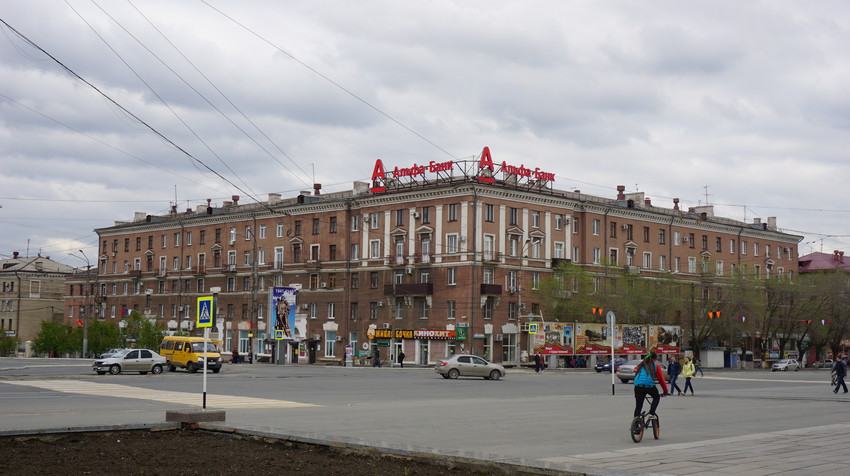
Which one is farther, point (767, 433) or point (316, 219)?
point (316, 219)

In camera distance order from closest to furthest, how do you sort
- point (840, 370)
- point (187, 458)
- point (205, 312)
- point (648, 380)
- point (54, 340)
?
1. point (187, 458)
2. point (648, 380)
3. point (205, 312)
4. point (840, 370)
5. point (54, 340)

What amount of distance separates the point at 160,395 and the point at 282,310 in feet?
157

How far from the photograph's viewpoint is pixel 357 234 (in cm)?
8144

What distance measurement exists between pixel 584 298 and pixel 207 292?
42.1m

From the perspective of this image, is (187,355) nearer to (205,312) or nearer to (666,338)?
(205,312)

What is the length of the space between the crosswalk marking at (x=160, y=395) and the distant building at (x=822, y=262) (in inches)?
4099

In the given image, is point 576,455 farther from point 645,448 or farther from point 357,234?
point 357,234

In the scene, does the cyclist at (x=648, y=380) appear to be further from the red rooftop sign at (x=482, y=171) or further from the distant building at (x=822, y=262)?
the distant building at (x=822, y=262)

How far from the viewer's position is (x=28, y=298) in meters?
126

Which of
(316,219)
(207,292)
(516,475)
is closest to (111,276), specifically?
(207,292)

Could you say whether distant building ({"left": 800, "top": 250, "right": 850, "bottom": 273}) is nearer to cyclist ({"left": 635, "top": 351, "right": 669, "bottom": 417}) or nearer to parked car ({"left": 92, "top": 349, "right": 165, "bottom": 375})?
parked car ({"left": 92, "top": 349, "right": 165, "bottom": 375})

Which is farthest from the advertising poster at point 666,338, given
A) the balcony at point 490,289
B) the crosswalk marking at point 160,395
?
the crosswalk marking at point 160,395

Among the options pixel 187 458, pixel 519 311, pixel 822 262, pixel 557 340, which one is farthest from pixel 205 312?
pixel 822 262

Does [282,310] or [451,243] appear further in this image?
[282,310]
